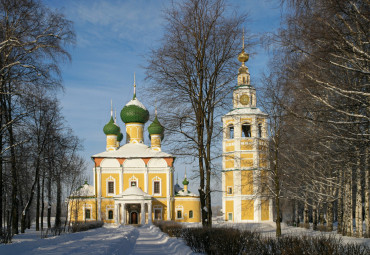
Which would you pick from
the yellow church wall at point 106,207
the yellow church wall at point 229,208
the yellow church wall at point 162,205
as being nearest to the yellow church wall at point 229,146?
the yellow church wall at point 229,208

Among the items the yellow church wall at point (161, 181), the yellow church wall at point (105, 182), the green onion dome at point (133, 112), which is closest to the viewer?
the yellow church wall at point (105, 182)

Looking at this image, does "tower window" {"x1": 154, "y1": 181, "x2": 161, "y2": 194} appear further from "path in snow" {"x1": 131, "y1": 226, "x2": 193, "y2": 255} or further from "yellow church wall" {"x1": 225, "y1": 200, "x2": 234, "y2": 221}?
"path in snow" {"x1": 131, "y1": 226, "x2": 193, "y2": 255}

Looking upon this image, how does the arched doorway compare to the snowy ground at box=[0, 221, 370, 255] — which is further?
the arched doorway

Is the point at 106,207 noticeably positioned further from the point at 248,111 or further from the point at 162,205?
the point at 248,111

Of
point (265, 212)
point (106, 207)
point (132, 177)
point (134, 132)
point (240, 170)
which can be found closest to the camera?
point (240, 170)

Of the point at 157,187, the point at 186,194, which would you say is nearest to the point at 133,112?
the point at 157,187

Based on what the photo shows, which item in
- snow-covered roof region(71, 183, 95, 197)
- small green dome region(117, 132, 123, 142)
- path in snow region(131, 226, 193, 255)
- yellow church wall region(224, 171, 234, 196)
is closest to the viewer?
path in snow region(131, 226, 193, 255)

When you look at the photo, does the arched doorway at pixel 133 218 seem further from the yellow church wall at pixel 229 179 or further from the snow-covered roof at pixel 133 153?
the yellow church wall at pixel 229 179

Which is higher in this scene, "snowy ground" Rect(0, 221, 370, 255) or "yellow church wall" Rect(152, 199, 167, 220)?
"snowy ground" Rect(0, 221, 370, 255)

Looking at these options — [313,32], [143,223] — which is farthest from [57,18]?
[143,223]

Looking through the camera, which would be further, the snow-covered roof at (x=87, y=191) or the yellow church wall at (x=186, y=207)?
the snow-covered roof at (x=87, y=191)

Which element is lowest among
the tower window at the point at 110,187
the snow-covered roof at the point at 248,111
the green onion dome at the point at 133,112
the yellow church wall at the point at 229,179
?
the tower window at the point at 110,187

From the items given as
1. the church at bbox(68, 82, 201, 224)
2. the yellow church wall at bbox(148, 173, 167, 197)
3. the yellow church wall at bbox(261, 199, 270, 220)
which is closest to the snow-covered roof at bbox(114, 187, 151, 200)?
the church at bbox(68, 82, 201, 224)

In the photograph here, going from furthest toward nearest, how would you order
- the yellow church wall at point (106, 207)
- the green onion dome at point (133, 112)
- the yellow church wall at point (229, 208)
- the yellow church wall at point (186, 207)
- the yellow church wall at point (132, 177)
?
the green onion dome at point (133, 112) → the yellow church wall at point (132, 177) → the yellow church wall at point (186, 207) → the yellow church wall at point (106, 207) → the yellow church wall at point (229, 208)
